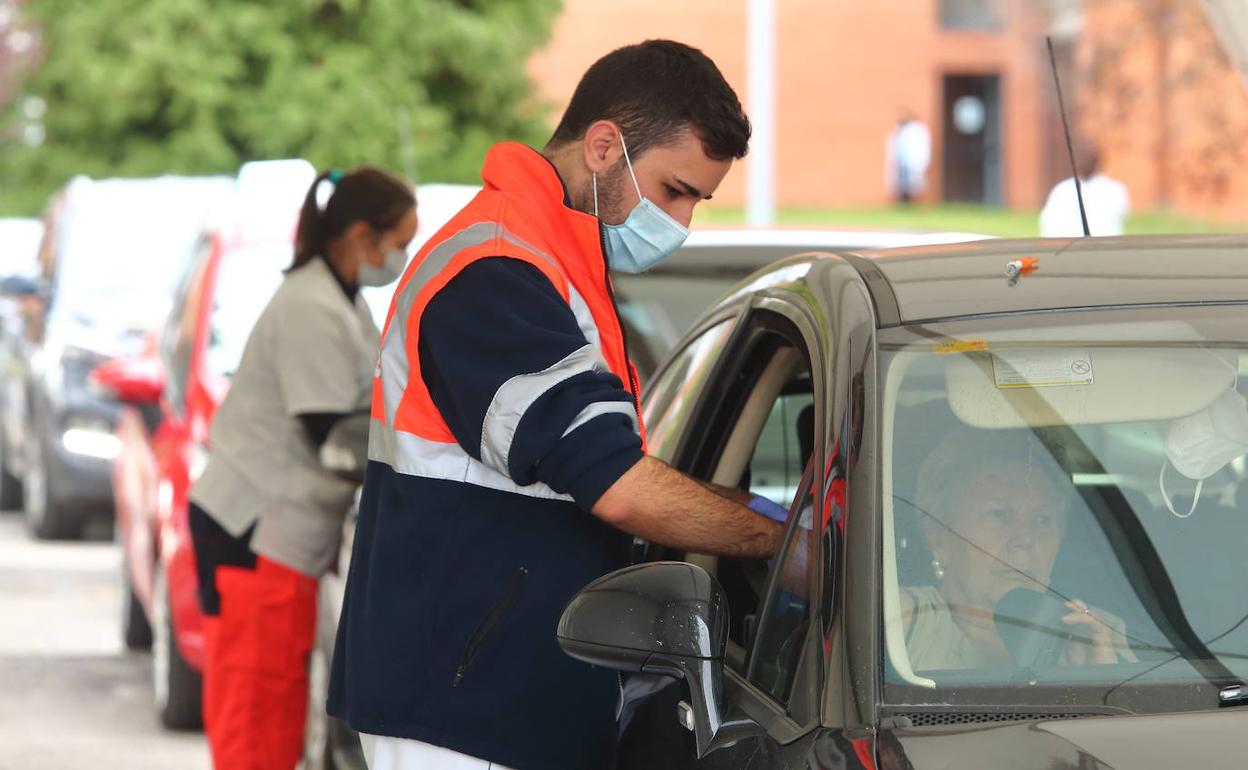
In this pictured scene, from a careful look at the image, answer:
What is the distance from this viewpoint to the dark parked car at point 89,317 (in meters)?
12.6

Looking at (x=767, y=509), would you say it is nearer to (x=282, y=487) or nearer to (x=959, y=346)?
(x=959, y=346)

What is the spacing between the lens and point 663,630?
297 centimetres

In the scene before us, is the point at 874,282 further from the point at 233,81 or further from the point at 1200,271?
the point at 233,81

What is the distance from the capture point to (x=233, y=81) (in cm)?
2550

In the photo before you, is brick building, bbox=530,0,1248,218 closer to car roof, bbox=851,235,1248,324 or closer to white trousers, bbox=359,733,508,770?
car roof, bbox=851,235,1248,324

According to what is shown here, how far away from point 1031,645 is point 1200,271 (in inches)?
30.5

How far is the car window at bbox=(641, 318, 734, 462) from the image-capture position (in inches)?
162

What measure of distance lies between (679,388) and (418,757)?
49.4 inches

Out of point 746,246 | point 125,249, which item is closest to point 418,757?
point 746,246

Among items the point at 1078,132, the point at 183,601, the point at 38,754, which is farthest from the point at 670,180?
the point at 1078,132

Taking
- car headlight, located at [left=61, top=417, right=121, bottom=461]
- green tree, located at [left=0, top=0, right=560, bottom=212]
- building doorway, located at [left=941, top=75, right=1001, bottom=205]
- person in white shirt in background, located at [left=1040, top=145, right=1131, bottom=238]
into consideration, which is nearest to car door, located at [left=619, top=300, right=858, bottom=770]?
car headlight, located at [left=61, top=417, right=121, bottom=461]

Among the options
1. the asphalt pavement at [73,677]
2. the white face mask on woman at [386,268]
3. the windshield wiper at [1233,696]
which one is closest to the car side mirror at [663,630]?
the windshield wiper at [1233,696]

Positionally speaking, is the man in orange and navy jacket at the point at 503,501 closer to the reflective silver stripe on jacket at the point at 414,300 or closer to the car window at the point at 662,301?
the reflective silver stripe on jacket at the point at 414,300

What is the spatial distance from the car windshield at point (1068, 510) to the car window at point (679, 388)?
0.93 meters
